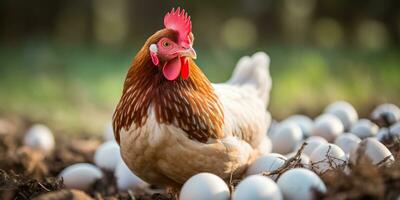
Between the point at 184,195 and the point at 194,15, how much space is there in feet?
21.9

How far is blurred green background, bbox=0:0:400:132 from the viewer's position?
7402 mm

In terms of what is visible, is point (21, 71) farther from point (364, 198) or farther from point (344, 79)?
point (364, 198)

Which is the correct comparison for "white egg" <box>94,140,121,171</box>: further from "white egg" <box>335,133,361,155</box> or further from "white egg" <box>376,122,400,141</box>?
"white egg" <box>376,122,400,141</box>

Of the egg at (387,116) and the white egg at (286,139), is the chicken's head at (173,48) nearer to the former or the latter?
the white egg at (286,139)

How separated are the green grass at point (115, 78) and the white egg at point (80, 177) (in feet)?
7.67

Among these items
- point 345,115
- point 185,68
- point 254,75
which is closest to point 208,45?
point 345,115

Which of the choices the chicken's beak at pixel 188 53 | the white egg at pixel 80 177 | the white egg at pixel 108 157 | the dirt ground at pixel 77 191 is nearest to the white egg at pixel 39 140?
the dirt ground at pixel 77 191

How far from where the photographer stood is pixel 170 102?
3125mm

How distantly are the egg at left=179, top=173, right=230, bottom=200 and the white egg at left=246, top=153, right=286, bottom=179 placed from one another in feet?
1.77

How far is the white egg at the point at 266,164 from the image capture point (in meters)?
3.34

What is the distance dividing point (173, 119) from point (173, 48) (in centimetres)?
36

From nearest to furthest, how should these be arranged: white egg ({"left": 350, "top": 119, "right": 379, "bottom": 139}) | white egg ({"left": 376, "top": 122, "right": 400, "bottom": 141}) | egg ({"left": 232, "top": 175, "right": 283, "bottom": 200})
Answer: egg ({"left": 232, "top": 175, "right": 283, "bottom": 200}) < white egg ({"left": 376, "top": 122, "right": 400, "bottom": 141}) < white egg ({"left": 350, "top": 119, "right": 379, "bottom": 139})

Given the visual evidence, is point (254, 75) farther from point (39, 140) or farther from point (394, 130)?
point (39, 140)

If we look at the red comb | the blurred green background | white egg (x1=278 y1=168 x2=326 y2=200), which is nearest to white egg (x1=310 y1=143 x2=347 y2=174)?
white egg (x1=278 y1=168 x2=326 y2=200)
